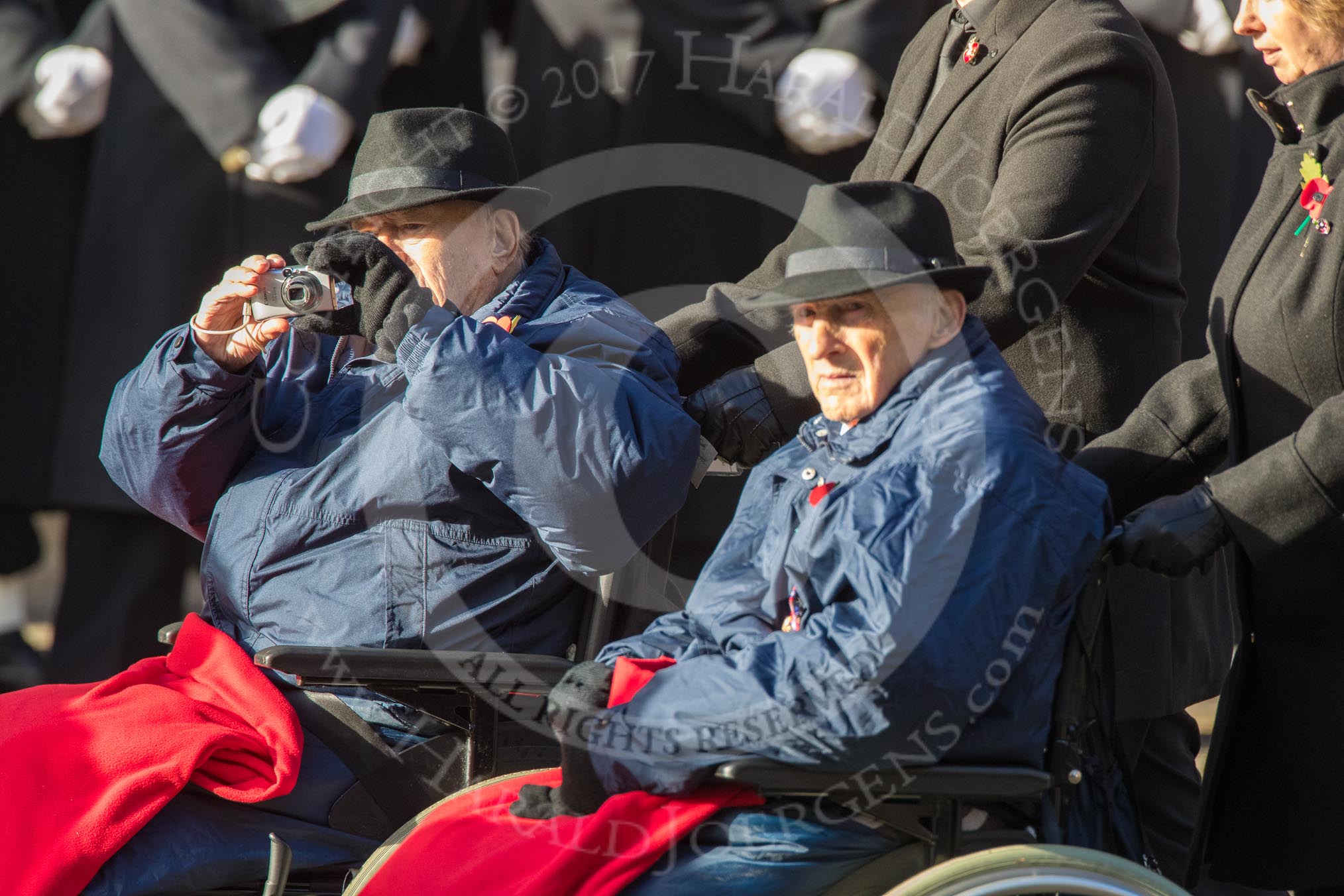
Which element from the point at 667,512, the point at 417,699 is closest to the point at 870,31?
the point at 667,512

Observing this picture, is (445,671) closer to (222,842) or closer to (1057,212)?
(222,842)

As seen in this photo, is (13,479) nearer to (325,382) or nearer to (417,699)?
(325,382)

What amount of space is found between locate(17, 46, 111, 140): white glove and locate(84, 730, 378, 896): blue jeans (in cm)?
213

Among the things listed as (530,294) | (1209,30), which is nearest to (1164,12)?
(1209,30)

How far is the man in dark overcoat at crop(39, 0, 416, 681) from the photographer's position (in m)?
3.73

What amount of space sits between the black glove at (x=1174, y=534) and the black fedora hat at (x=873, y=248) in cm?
34

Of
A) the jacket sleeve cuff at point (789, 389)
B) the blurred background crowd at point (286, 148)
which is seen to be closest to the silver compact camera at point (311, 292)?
the jacket sleeve cuff at point (789, 389)

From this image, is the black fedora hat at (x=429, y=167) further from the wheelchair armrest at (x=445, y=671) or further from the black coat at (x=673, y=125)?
the black coat at (x=673, y=125)

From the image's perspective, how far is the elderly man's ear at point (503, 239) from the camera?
253cm

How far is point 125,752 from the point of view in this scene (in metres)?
2.11

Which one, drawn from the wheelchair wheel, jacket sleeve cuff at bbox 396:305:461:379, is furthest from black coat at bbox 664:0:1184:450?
the wheelchair wheel

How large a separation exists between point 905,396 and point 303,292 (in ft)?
2.90

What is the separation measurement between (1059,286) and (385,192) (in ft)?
3.33

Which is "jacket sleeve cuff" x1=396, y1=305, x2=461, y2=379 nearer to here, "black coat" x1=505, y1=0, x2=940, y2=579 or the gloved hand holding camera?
the gloved hand holding camera
